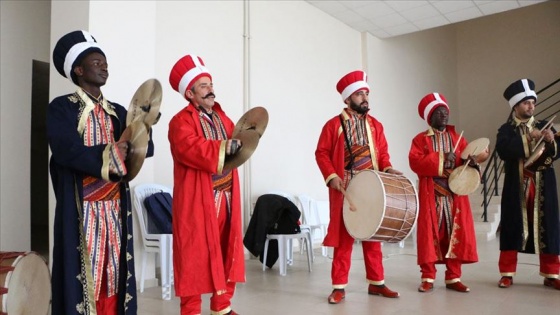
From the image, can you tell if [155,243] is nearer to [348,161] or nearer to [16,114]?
[348,161]

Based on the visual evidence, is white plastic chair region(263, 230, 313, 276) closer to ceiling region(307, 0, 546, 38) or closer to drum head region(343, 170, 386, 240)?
drum head region(343, 170, 386, 240)

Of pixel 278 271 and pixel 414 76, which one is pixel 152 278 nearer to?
pixel 278 271

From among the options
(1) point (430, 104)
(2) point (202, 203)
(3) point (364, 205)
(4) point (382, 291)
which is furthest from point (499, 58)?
(2) point (202, 203)

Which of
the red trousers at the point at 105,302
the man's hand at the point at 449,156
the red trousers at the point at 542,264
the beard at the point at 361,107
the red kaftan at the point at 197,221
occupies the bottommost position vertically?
the red trousers at the point at 542,264

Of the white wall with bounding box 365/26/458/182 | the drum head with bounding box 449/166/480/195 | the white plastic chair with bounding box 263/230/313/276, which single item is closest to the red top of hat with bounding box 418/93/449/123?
the drum head with bounding box 449/166/480/195

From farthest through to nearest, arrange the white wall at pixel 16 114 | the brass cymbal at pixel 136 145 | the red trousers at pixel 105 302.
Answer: the white wall at pixel 16 114, the red trousers at pixel 105 302, the brass cymbal at pixel 136 145

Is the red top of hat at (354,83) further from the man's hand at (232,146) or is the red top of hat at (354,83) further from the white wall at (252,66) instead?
the white wall at (252,66)

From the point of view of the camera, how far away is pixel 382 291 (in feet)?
11.7

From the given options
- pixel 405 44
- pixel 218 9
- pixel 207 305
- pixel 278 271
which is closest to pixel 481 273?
pixel 278 271

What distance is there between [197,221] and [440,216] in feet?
6.70

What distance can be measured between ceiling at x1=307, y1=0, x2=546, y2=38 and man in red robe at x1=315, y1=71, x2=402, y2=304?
369 cm

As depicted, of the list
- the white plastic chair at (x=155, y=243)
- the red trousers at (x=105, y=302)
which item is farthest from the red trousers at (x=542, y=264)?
the red trousers at (x=105, y=302)

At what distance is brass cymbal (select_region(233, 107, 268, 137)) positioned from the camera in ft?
8.34

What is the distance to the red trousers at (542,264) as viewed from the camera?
12.4 ft
